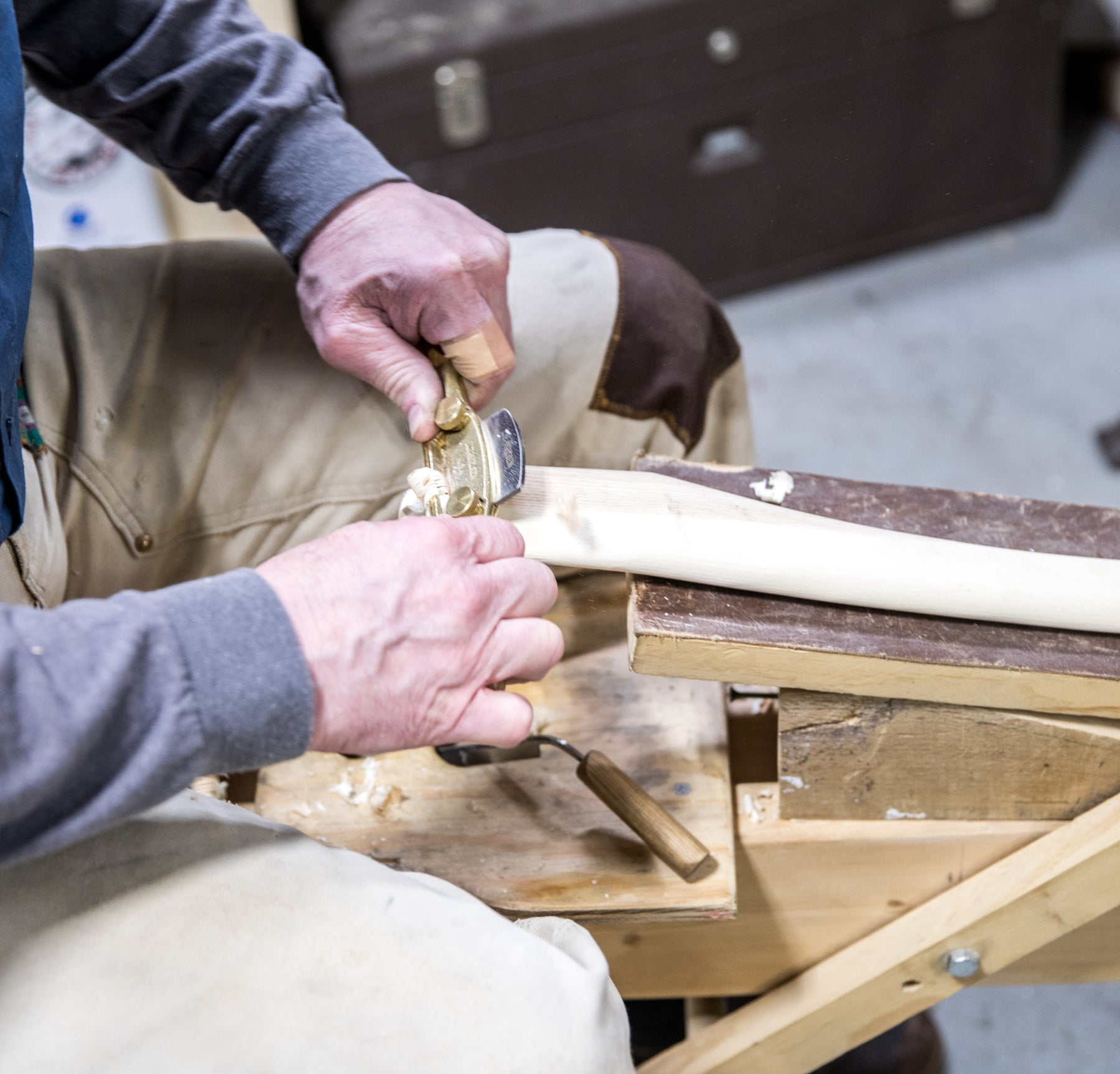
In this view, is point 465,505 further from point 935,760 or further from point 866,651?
point 935,760

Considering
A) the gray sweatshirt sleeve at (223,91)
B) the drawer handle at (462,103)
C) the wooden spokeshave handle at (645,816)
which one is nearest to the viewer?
the wooden spokeshave handle at (645,816)

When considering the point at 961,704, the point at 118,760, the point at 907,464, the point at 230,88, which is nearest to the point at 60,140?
the point at 230,88

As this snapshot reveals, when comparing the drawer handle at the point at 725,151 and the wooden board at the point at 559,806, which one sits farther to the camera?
the drawer handle at the point at 725,151

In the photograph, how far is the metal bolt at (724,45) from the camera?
5.98 feet

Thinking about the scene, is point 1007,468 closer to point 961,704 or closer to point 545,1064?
point 961,704

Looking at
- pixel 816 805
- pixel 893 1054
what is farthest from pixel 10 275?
pixel 893 1054

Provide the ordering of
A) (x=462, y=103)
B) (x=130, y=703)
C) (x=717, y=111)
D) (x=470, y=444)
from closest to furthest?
1. (x=130, y=703)
2. (x=470, y=444)
3. (x=462, y=103)
4. (x=717, y=111)

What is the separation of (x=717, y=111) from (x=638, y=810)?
1.42m

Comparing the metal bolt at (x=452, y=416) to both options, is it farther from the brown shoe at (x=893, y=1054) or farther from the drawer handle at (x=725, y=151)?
the drawer handle at (x=725, y=151)

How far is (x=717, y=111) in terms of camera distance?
1.90m

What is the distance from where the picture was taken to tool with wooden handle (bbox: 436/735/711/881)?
802 mm

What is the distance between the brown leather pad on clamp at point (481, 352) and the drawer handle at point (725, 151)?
3.92 ft

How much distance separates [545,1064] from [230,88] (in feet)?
2.46

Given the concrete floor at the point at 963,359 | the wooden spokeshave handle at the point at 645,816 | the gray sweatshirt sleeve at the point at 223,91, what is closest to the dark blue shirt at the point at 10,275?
the gray sweatshirt sleeve at the point at 223,91
